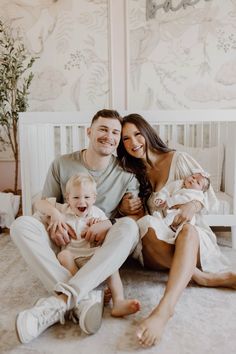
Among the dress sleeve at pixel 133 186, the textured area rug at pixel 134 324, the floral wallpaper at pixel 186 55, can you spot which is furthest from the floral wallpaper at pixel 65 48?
the textured area rug at pixel 134 324

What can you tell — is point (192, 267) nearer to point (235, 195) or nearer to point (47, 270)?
point (47, 270)

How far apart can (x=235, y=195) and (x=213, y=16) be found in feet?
4.98

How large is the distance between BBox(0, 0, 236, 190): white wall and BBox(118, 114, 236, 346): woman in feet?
3.68

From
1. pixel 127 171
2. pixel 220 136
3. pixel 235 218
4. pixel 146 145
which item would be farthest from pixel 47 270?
pixel 220 136

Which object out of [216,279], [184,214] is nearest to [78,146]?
[184,214]

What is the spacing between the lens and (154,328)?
1.11m

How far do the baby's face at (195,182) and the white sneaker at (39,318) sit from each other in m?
0.80

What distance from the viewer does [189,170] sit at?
1687 millimetres

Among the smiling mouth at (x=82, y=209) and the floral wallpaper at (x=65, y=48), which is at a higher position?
the floral wallpaper at (x=65, y=48)

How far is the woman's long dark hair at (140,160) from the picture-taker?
1.72 metres

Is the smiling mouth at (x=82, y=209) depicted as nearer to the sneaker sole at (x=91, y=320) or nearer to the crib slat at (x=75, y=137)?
the sneaker sole at (x=91, y=320)

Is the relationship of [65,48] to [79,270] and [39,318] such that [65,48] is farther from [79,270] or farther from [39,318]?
[39,318]

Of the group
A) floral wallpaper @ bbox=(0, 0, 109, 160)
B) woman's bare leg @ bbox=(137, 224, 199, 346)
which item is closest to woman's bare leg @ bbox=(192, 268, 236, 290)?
woman's bare leg @ bbox=(137, 224, 199, 346)

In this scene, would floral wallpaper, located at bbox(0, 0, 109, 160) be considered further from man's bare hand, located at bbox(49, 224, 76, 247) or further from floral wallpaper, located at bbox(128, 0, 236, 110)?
man's bare hand, located at bbox(49, 224, 76, 247)
